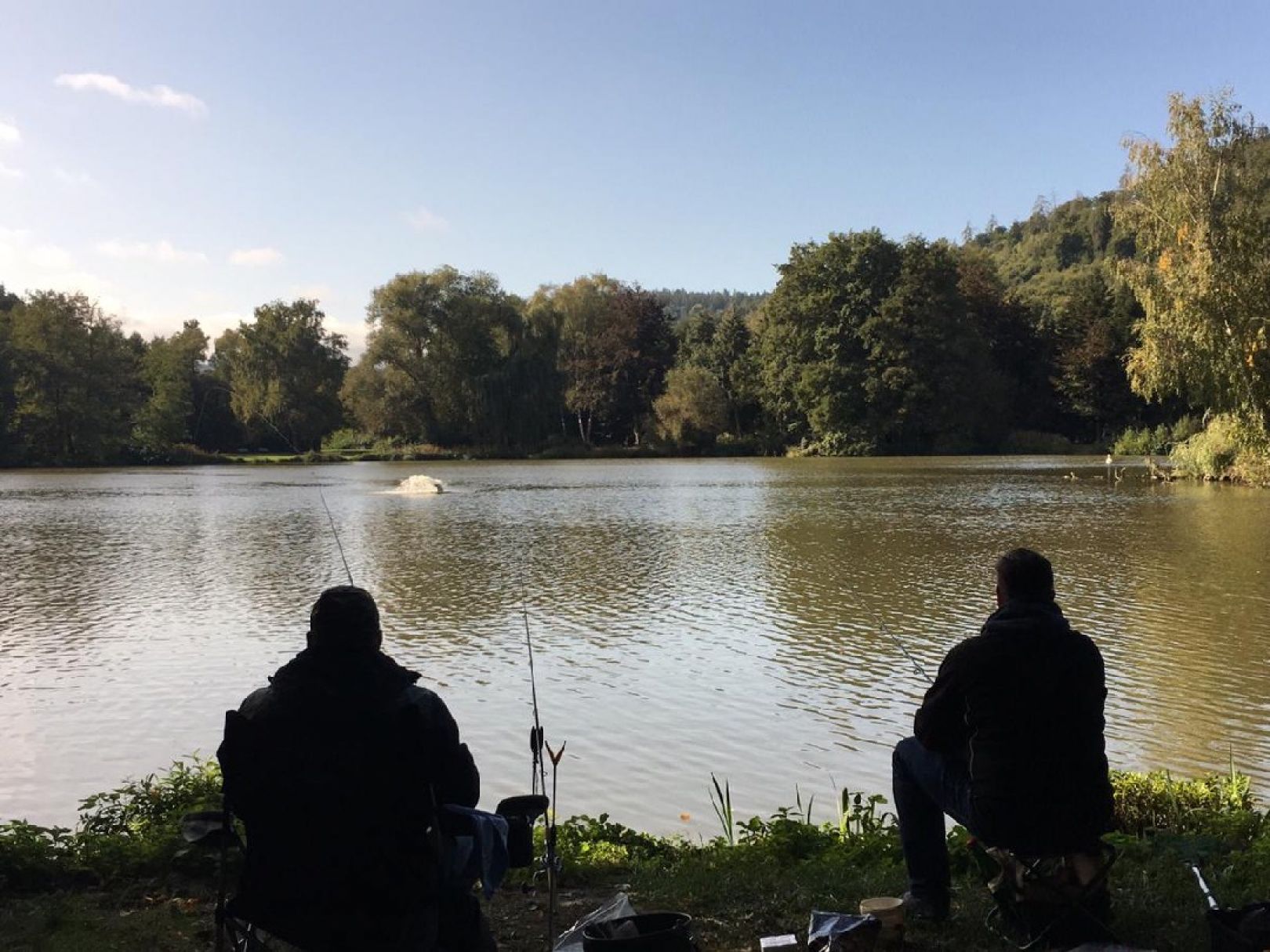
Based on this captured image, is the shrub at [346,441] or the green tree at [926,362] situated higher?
the green tree at [926,362]

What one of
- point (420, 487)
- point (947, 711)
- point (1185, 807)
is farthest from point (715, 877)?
point (420, 487)

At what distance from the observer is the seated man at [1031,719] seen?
3.18 meters

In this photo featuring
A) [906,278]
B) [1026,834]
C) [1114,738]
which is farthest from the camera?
[906,278]

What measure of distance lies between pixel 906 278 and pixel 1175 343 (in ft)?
115

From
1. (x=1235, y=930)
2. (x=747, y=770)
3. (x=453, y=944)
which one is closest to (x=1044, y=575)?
(x=1235, y=930)

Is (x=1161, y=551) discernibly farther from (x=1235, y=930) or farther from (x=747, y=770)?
(x=1235, y=930)

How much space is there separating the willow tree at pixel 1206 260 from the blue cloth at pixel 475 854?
26.9 m

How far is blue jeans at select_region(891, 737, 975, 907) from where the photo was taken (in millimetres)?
3559

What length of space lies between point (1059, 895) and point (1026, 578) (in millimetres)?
901

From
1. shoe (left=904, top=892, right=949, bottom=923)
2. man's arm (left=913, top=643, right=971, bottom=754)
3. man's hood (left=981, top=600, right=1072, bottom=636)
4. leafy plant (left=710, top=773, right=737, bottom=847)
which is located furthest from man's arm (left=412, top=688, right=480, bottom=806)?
leafy plant (left=710, top=773, right=737, bottom=847)

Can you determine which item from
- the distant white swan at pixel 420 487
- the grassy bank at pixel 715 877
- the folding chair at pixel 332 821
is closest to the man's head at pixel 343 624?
the folding chair at pixel 332 821

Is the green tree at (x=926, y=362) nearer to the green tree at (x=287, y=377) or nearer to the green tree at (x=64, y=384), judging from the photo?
the green tree at (x=287, y=377)

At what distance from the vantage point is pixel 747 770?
677 cm

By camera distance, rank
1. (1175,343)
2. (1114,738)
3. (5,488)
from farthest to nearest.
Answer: (5,488) < (1175,343) < (1114,738)
